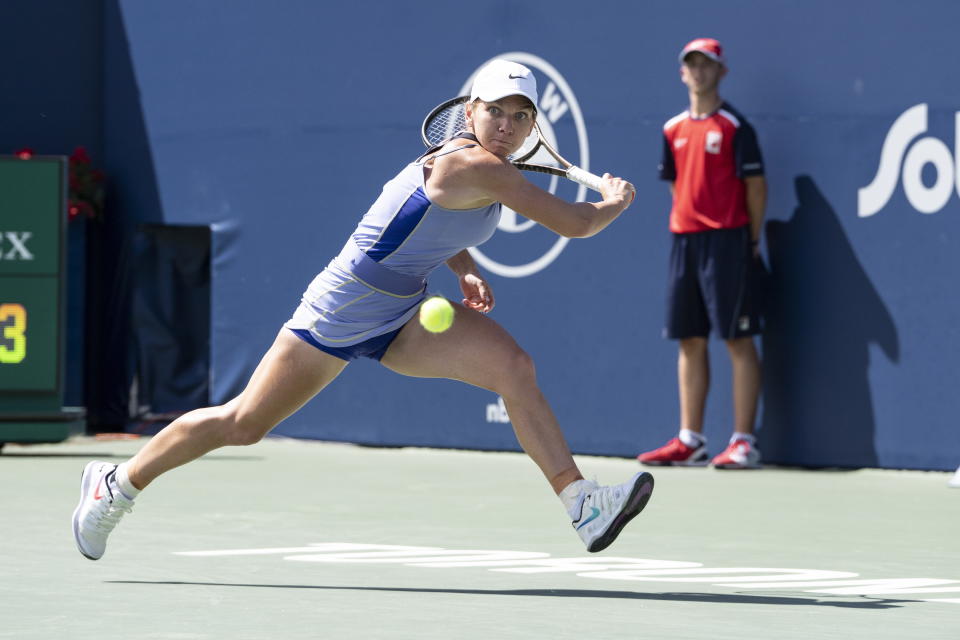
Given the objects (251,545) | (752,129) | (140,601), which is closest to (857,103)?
(752,129)

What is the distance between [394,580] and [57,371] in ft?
15.7

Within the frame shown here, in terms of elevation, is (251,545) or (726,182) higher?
(726,182)

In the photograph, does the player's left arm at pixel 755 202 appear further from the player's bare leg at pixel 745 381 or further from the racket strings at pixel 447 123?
the racket strings at pixel 447 123

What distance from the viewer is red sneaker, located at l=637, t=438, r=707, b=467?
9.30 metres

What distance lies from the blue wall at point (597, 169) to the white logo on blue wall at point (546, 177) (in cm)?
2

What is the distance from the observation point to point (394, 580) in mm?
5363

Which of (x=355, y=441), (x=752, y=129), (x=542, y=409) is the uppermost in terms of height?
(x=752, y=129)

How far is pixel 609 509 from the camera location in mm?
5215

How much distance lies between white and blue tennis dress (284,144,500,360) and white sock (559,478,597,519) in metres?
0.68

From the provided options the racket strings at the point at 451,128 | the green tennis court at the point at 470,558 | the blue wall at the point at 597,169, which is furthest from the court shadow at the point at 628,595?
the blue wall at the point at 597,169

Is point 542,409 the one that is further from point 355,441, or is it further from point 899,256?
point 355,441

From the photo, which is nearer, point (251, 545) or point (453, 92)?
point (251, 545)

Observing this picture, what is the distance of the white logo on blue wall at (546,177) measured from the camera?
9828 mm

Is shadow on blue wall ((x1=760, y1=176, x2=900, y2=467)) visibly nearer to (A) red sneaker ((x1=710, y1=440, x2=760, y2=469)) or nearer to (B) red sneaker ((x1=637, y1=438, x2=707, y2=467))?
(A) red sneaker ((x1=710, y1=440, x2=760, y2=469))
